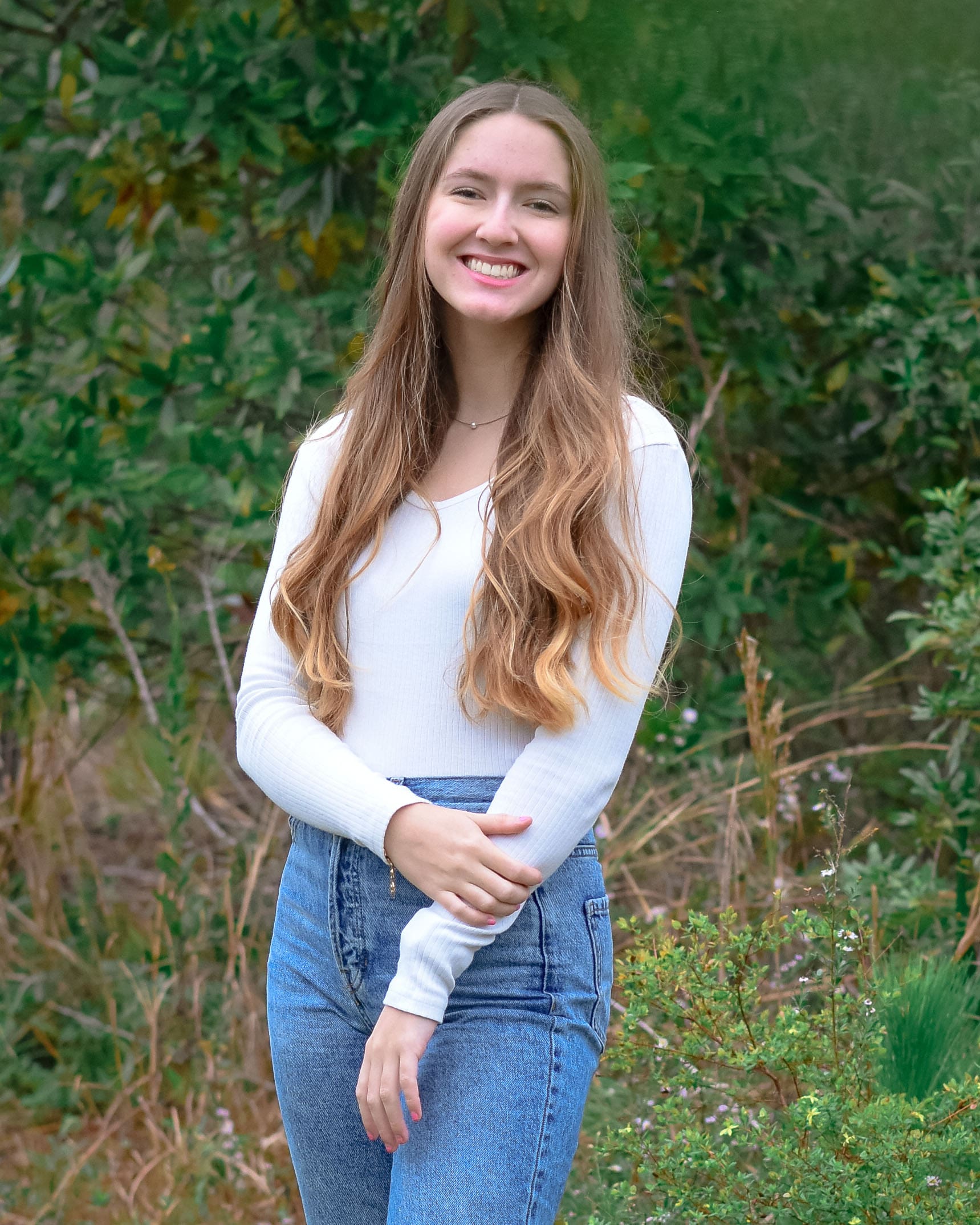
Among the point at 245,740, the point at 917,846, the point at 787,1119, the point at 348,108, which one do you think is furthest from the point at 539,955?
the point at 348,108

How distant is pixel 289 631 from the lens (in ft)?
5.12

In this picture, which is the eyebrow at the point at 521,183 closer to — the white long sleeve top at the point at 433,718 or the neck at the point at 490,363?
the neck at the point at 490,363

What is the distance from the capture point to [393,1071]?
132cm

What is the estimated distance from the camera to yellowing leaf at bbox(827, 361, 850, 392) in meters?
3.22

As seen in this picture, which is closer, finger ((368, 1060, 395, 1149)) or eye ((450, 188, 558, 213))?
finger ((368, 1060, 395, 1149))

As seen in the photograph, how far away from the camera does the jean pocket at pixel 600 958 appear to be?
1436mm

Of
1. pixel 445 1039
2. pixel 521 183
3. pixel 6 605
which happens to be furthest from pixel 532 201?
pixel 6 605

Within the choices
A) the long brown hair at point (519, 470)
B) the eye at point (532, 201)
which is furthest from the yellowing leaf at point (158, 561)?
the eye at point (532, 201)

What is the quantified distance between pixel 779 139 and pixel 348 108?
0.93m

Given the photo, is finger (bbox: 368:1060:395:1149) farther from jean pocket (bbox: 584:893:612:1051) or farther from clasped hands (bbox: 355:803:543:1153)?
jean pocket (bbox: 584:893:612:1051)

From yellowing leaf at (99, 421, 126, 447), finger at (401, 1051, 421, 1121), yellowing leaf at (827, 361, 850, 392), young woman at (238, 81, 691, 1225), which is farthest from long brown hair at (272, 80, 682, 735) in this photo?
yellowing leaf at (827, 361, 850, 392)

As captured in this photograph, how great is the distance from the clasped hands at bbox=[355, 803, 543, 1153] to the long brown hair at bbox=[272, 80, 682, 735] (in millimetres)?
135

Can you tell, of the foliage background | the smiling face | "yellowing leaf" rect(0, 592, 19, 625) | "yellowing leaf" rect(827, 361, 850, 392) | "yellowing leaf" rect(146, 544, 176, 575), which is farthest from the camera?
"yellowing leaf" rect(827, 361, 850, 392)

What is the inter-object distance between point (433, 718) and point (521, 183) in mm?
615
